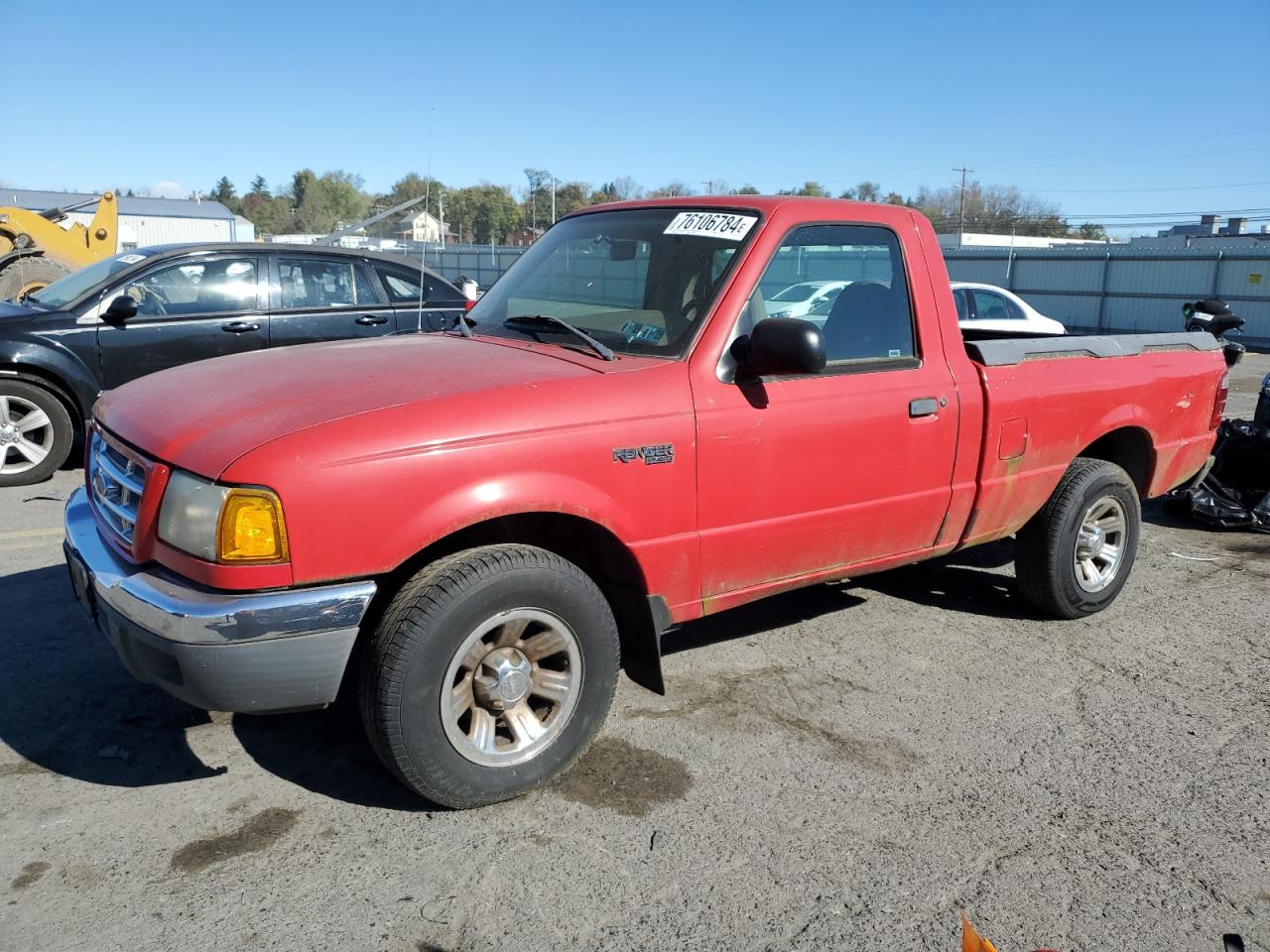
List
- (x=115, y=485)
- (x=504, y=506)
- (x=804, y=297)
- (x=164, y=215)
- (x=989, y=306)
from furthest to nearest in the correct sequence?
(x=164, y=215) → (x=989, y=306) → (x=804, y=297) → (x=115, y=485) → (x=504, y=506)

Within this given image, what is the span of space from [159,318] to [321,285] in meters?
1.25

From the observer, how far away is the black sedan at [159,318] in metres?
7.29

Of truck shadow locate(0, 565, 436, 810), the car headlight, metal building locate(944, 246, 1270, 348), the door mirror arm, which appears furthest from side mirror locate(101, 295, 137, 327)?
metal building locate(944, 246, 1270, 348)

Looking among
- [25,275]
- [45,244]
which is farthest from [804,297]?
[45,244]

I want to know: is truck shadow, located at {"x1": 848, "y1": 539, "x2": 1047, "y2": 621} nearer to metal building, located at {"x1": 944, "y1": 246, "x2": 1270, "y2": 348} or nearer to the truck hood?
the truck hood

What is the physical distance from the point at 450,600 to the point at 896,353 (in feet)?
7.19

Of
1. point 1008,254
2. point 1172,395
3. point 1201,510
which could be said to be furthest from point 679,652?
point 1008,254

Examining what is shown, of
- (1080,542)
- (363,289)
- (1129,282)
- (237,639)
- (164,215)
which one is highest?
(164,215)

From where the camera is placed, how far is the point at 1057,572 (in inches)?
192

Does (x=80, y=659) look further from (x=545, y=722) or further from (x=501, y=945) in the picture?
(x=501, y=945)

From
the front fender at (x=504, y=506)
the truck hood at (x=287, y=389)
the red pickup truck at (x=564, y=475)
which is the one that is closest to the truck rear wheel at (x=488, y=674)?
the red pickup truck at (x=564, y=475)

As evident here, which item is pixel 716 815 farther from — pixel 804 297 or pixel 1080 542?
pixel 1080 542

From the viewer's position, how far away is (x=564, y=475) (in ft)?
10.3

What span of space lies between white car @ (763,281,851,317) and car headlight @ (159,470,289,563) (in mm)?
2003
